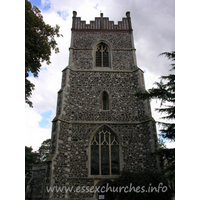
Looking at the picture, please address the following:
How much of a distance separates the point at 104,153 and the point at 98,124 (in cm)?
196

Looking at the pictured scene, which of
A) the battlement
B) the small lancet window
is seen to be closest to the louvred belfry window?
the battlement

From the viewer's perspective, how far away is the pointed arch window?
1145cm

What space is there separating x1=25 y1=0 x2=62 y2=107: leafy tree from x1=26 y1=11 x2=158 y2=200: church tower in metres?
3.50

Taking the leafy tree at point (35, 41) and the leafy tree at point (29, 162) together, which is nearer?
the leafy tree at point (35, 41)

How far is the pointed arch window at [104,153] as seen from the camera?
37.6 ft

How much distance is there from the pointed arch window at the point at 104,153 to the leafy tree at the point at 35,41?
5.12m

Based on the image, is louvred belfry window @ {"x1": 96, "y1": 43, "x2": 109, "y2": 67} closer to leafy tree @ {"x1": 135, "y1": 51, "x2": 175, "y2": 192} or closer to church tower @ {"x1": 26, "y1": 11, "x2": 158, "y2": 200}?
church tower @ {"x1": 26, "y1": 11, "x2": 158, "y2": 200}

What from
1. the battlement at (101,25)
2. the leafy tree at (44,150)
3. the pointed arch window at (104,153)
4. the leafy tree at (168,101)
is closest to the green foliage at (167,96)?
the leafy tree at (168,101)

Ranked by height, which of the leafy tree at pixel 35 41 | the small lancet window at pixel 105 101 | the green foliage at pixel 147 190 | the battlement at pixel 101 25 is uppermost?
the battlement at pixel 101 25

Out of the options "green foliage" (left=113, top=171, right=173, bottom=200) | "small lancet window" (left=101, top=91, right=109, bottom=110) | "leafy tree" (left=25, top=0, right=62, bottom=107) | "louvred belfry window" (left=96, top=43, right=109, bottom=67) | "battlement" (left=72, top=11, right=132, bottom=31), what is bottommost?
"green foliage" (left=113, top=171, right=173, bottom=200)

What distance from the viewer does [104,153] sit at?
11953mm

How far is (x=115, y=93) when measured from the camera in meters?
13.9

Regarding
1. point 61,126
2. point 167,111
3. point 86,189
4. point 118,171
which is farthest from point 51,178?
point 167,111

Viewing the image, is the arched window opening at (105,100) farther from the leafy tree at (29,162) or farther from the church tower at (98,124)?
the leafy tree at (29,162)
